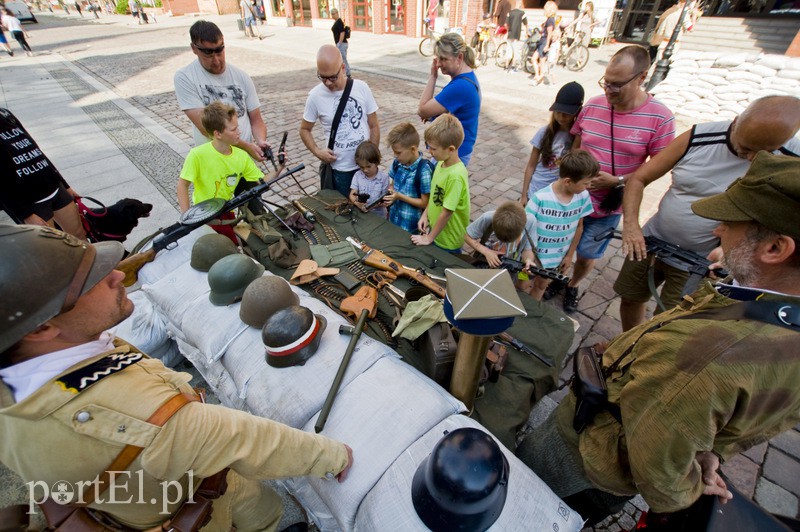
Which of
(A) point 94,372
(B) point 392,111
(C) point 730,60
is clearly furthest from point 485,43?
(A) point 94,372

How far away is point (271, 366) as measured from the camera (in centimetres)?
196

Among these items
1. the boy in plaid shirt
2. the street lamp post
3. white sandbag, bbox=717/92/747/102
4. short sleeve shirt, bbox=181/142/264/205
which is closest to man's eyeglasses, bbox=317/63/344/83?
the boy in plaid shirt

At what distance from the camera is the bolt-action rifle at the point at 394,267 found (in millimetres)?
2500

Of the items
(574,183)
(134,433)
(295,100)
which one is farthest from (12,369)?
(295,100)

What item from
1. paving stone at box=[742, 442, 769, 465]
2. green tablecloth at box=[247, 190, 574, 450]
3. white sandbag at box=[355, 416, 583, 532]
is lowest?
paving stone at box=[742, 442, 769, 465]

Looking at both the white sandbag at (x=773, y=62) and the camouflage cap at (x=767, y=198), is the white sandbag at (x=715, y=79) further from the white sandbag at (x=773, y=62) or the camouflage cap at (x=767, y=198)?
the camouflage cap at (x=767, y=198)

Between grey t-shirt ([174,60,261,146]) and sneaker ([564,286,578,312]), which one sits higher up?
grey t-shirt ([174,60,261,146])

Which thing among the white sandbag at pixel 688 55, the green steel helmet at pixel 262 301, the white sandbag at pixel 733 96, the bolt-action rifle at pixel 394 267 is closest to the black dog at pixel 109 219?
the green steel helmet at pixel 262 301

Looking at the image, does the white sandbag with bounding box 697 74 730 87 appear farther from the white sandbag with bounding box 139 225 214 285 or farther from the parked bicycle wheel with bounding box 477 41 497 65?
the white sandbag with bounding box 139 225 214 285

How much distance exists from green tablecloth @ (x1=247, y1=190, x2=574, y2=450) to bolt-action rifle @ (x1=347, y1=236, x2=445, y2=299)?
8 cm

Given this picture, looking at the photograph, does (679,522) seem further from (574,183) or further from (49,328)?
(49,328)

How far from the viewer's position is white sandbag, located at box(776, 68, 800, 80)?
724cm

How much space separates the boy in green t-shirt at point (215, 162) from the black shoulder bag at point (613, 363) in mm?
3147

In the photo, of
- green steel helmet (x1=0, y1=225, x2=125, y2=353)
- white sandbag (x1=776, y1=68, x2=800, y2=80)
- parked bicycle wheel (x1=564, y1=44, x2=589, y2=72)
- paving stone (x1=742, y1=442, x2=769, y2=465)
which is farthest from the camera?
parked bicycle wheel (x1=564, y1=44, x2=589, y2=72)
